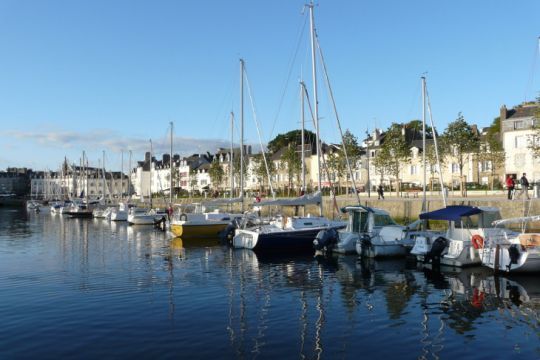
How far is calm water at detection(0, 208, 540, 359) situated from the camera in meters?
13.8

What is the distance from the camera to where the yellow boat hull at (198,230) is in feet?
144

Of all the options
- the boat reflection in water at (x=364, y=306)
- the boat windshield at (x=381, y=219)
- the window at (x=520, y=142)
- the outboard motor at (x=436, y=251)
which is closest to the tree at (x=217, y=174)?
the window at (x=520, y=142)

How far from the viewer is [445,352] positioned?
13.5 meters

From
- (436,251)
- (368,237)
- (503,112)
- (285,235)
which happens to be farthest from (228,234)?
(503,112)

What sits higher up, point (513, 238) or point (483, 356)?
point (513, 238)

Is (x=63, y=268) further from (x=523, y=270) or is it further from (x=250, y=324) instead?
(x=523, y=270)

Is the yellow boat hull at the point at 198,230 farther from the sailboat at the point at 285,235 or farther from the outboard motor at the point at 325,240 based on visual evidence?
the outboard motor at the point at 325,240

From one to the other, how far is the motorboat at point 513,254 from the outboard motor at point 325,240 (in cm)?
994

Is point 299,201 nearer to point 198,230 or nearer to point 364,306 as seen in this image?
point 198,230

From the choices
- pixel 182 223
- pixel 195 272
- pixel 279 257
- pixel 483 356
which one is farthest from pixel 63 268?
pixel 483 356

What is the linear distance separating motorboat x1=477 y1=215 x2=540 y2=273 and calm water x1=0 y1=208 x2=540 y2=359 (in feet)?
2.19

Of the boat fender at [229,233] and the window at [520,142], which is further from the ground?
the window at [520,142]

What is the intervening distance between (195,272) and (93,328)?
11.0 meters

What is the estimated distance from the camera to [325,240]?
108 feet
